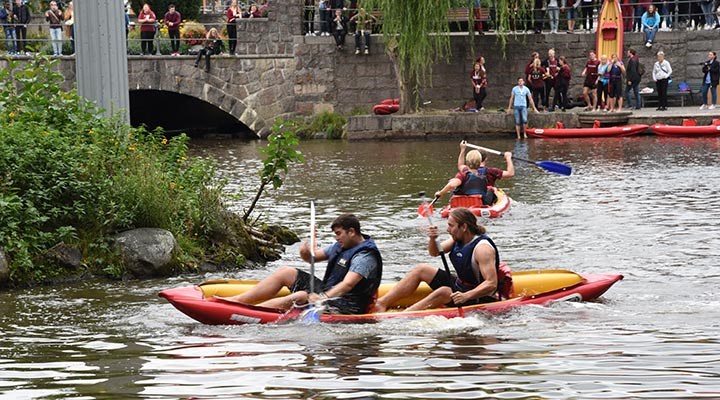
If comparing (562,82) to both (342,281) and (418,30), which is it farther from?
(342,281)

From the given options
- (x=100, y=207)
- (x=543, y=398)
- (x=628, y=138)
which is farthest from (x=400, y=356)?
(x=628, y=138)

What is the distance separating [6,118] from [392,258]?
4.54 metres

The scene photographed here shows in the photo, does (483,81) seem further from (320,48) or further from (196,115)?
(196,115)

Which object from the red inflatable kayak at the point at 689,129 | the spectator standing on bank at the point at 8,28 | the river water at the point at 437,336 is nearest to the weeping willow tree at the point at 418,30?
the red inflatable kayak at the point at 689,129

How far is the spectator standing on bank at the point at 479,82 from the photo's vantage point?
33.3 m

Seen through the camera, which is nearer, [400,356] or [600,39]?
[400,356]

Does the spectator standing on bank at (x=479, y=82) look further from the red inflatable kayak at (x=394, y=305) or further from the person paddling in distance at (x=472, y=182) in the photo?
the red inflatable kayak at (x=394, y=305)

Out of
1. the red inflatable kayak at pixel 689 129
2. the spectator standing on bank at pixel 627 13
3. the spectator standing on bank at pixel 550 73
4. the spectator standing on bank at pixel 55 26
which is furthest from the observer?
the spectator standing on bank at pixel 627 13

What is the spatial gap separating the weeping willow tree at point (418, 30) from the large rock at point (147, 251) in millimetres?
18213

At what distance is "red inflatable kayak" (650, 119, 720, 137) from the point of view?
1178 inches

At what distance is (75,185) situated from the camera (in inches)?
572

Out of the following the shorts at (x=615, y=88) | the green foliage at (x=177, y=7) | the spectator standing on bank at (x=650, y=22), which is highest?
the green foliage at (x=177, y=7)

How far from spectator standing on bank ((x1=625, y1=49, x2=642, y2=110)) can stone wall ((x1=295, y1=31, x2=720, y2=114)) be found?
878mm

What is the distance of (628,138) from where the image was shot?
30.6 meters
